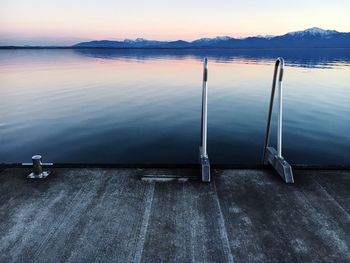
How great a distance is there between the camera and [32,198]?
207 inches

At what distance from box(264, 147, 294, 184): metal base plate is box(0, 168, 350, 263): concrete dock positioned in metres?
0.18

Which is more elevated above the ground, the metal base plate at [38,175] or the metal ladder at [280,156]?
the metal ladder at [280,156]

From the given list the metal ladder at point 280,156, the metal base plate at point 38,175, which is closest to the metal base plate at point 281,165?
A: the metal ladder at point 280,156

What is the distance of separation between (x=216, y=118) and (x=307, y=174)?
13039 millimetres

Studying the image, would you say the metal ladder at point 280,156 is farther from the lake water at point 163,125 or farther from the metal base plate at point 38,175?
the lake water at point 163,125

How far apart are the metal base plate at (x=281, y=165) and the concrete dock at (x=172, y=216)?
0.61ft

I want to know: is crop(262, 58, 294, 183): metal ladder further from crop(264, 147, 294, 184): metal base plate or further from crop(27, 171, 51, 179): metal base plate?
crop(27, 171, 51, 179): metal base plate

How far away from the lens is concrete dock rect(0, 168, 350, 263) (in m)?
3.96

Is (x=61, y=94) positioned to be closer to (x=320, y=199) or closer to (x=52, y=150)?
(x=52, y=150)

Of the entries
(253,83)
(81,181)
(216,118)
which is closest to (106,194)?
(81,181)

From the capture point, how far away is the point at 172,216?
470cm

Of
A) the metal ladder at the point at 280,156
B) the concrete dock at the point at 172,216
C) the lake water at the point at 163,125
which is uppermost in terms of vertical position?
the metal ladder at the point at 280,156

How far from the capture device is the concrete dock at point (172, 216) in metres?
3.96

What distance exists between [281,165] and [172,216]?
2.66 m
